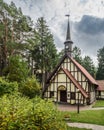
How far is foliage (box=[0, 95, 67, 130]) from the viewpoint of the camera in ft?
17.9

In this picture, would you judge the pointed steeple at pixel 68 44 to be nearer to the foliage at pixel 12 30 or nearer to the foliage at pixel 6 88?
the foliage at pixel 12 30

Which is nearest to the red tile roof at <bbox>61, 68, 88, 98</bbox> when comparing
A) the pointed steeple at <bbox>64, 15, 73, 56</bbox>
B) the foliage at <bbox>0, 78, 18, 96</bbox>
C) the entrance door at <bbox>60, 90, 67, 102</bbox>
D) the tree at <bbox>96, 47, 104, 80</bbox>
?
the entrance door at <bbox>60, 90, 67, 102</bbox>

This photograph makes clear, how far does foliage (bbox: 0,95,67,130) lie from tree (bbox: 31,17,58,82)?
43.8 m

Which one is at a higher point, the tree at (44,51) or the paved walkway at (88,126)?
the tree at (44,51)

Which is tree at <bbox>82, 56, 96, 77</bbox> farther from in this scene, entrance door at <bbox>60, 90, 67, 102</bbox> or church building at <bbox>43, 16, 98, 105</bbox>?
entrance door at <bbox>60, 90, 67, 102</bbox>

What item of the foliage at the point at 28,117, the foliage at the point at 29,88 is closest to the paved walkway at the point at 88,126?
A: the foliage at the point at 28,117

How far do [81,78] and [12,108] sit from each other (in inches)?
1158

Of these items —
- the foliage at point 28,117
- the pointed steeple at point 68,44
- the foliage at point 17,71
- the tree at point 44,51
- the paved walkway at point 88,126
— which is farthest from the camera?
the tree at point 44,51

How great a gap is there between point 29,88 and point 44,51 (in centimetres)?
2335

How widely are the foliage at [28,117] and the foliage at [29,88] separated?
22.4 meters

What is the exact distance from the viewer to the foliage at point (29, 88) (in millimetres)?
28814

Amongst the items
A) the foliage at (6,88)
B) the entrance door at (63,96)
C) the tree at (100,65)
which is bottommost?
the entrance door at (63,96)

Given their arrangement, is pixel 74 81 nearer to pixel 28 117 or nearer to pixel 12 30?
pixel 12 30

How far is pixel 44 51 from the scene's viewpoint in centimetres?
5134
